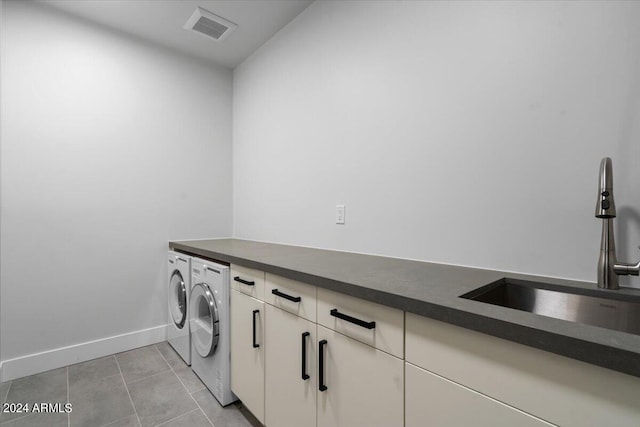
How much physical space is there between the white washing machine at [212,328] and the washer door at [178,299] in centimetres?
21

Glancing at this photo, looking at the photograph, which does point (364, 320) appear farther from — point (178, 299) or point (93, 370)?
point (93, 370)

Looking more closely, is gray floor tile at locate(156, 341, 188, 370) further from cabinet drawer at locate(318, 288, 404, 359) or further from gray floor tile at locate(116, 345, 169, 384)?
cabinet drawer at locate(318, 288, 404, 359)

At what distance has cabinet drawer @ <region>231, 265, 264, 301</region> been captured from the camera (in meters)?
1.54

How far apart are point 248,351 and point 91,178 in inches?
77.9

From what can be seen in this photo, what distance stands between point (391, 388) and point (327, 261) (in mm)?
731

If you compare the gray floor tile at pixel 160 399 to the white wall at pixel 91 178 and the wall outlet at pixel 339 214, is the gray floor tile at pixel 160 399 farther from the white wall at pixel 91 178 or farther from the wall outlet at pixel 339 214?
the wall outlet at pixel 339 214

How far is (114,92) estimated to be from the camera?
2531 millimetres

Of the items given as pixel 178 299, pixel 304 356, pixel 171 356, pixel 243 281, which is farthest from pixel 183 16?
pixel 171 356

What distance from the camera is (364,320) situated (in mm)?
1025

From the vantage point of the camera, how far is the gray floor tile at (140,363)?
85.0 inches

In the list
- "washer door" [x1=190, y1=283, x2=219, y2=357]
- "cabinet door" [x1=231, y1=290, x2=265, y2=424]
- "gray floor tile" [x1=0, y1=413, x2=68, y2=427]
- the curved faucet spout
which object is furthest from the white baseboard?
the curved faucet spout

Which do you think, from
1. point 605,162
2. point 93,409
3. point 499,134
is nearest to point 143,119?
point 93,409

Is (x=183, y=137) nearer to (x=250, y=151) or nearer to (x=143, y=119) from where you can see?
(x=143, y=119)

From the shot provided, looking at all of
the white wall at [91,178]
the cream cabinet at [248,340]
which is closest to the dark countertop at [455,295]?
the cream cabinet at [248,340]
